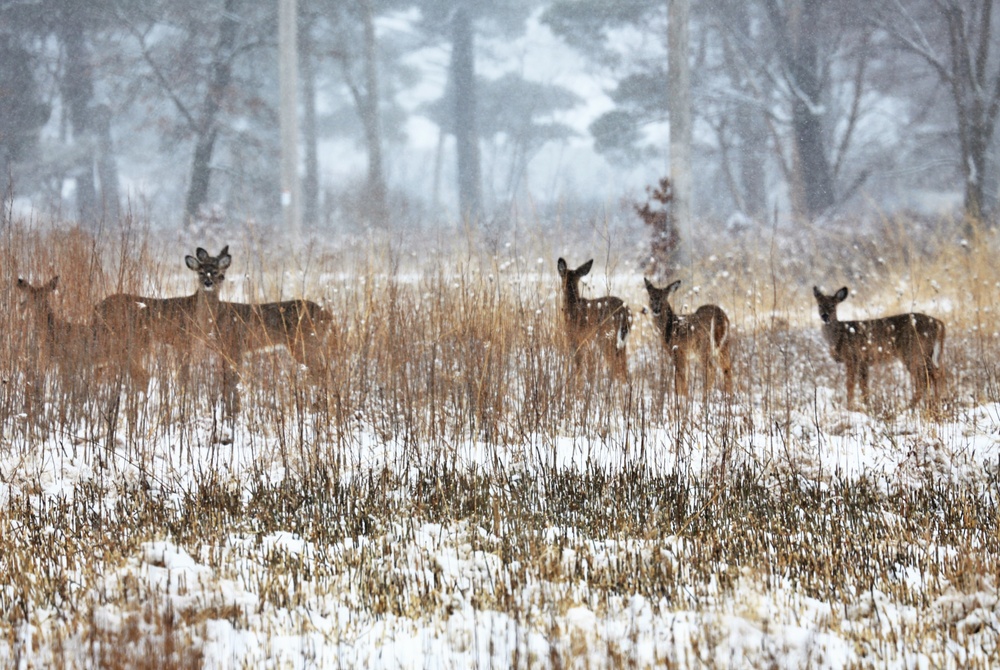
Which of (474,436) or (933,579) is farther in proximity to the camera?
(474,436)

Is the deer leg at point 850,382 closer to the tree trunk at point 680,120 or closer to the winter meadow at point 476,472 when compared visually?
the winter meadow at point 476,472

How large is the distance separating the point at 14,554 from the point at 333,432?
6.37 ft

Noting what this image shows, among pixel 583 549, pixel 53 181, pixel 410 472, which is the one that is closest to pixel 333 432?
pixel 410 472

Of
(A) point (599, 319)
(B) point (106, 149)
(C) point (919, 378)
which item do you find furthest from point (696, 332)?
(B) point (106, 149)

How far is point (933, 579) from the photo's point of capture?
3.23 m

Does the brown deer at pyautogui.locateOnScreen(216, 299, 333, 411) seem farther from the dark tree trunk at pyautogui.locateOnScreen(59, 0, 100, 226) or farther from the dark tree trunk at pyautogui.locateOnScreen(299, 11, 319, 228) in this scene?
the dark tree trunk at pyautogui.locateOnScreen(299, 11, 319, 228)

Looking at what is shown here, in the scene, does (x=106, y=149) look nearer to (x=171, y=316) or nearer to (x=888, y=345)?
(x=171, y=316)

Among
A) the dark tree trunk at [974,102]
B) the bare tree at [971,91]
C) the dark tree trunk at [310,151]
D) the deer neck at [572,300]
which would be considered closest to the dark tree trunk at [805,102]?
the bare tree at [971,91]

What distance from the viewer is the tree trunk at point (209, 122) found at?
18.6 m

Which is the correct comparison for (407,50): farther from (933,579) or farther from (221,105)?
(933,579)

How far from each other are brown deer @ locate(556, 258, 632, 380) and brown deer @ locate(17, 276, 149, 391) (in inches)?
105

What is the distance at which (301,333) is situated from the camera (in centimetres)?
504

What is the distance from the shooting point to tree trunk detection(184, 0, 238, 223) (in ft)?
61.2

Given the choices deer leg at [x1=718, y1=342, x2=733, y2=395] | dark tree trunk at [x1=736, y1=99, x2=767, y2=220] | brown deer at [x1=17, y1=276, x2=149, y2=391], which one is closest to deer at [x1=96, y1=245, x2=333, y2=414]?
brown deer at [x1=17, y1=276, x2=149, y2=391]
